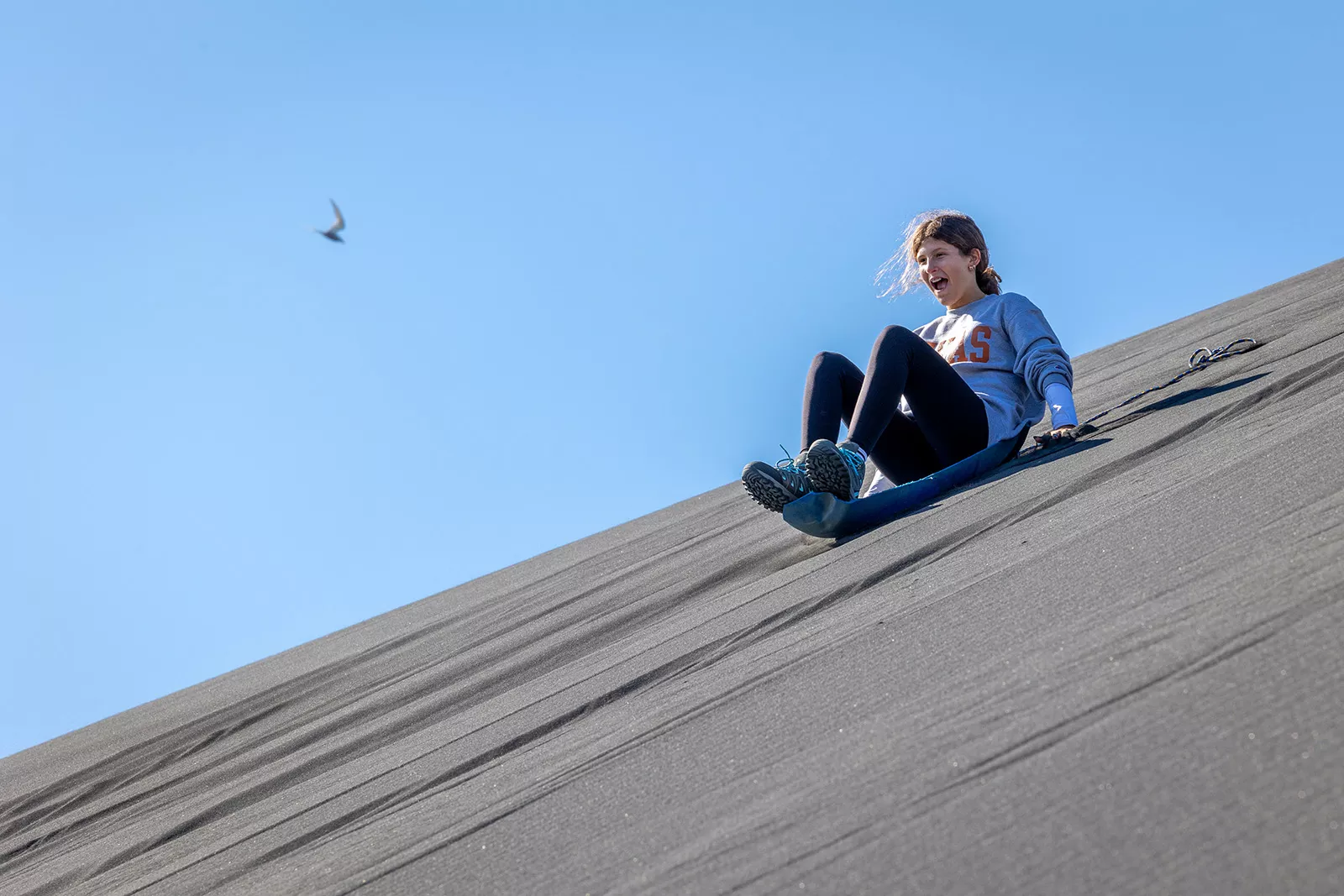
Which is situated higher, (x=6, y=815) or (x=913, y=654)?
(x=6, y=815)

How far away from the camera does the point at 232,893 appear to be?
1117 mm

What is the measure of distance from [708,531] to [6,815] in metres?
2.13

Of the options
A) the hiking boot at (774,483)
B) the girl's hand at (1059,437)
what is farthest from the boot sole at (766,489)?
the girl's hand at (1059,437)

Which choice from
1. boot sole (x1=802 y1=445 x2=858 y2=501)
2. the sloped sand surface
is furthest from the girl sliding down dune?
the sloped sand surface

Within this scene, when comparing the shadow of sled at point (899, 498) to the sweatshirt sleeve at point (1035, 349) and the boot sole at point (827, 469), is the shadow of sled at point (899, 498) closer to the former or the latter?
the boot sole at point (827, 469)

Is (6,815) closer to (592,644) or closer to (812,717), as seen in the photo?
(592,644)

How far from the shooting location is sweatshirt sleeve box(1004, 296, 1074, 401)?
8.20ft

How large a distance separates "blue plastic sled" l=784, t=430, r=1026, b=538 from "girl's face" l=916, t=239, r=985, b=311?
1.42 ft

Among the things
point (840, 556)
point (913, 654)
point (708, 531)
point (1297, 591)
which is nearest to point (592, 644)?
point (840, 556)

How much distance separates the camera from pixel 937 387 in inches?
96.5

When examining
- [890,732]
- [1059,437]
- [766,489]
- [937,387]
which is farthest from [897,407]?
[890,732]

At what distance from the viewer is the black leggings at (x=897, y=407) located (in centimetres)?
234

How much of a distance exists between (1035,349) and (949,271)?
13.5 inches

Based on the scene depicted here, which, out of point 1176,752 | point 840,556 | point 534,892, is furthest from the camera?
point 840,556
